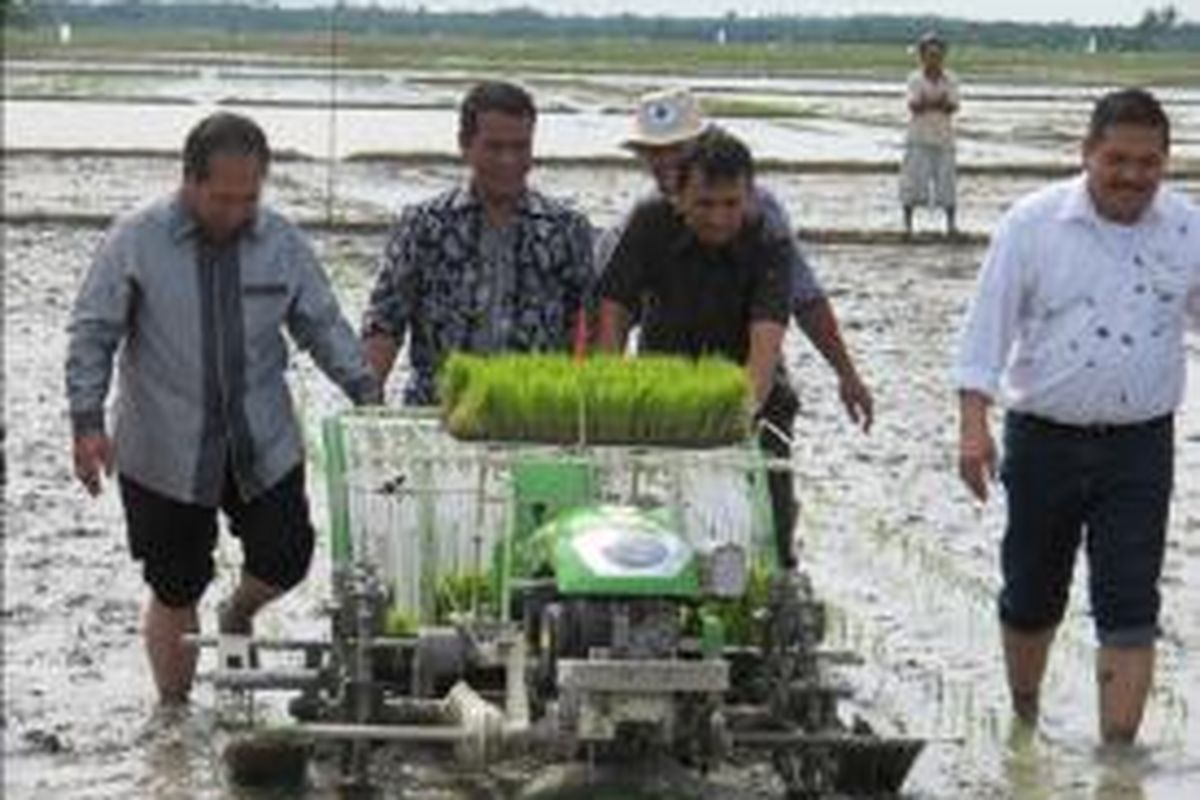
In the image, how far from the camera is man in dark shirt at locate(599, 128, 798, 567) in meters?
7.28

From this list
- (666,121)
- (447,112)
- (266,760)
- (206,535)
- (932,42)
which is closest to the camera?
(266,760)

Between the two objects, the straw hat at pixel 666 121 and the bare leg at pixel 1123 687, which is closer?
the bare leg at pixel 1123 687

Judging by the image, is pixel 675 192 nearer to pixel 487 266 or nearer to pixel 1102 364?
pixel 487 266

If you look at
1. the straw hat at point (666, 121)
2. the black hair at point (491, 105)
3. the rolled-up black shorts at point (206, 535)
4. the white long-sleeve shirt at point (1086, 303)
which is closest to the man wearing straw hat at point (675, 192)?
the straw hat at point (666, 121)

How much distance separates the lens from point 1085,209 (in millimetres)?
7094

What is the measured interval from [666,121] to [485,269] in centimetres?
69

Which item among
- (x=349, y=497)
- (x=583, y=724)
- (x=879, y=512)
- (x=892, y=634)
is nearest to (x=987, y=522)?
(x=879, y=512)

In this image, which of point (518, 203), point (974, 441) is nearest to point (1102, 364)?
point (974, 441)

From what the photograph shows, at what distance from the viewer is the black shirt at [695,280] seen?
7336 mm

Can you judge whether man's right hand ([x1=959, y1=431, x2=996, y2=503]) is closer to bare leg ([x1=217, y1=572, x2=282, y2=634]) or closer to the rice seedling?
the rice seedling

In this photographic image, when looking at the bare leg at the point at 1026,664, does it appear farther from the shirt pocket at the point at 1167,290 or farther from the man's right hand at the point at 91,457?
the man's right hand at the point at 91,457

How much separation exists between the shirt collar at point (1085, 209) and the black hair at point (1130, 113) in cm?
21

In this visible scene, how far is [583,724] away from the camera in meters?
5.64

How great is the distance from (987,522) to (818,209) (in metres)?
16.3
